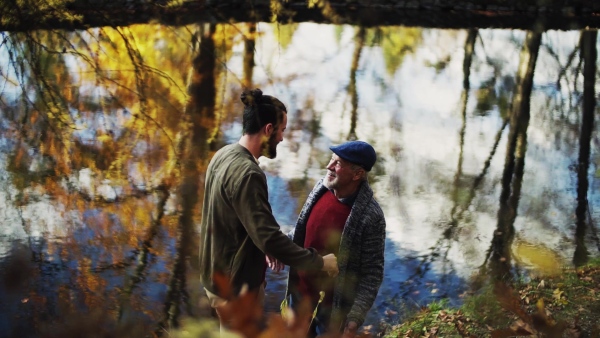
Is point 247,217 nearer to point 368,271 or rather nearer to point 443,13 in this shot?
point 368,271

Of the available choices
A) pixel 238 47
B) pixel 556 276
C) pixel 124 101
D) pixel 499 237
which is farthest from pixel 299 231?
pixel 238 47

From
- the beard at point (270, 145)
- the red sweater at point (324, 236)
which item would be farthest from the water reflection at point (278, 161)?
the red sweater at point (324, 236)

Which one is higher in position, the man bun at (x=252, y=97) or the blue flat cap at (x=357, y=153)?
the man bun at (x=252, y=97)

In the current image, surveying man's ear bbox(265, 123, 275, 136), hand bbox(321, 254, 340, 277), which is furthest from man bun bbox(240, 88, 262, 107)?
hand bbox(321, 254, 340, 277)

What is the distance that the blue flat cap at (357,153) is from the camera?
3.92 m

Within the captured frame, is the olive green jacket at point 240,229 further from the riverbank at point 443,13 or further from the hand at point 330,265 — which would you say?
the riverbank at point 443,13

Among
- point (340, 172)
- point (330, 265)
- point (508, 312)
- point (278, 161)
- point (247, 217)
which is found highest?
point (340, 172)

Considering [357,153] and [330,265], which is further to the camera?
[357,153]

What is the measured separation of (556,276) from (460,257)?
1.26m

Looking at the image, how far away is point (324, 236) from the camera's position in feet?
13.1

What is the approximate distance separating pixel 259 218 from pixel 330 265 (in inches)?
18.8

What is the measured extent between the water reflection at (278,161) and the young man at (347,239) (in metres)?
0.69

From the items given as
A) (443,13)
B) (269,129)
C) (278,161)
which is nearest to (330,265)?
(269,129)

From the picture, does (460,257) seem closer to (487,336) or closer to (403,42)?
Result: (487,336)
